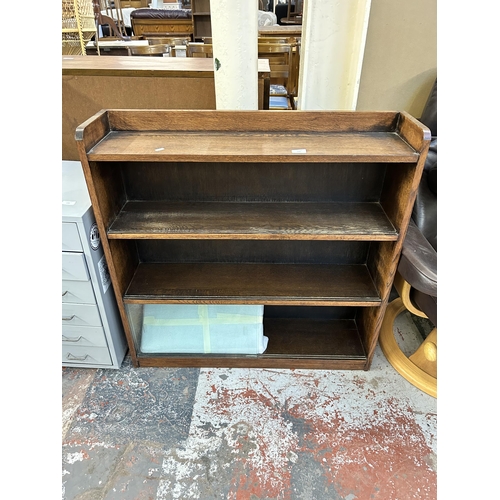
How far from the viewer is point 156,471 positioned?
1251 millimetres

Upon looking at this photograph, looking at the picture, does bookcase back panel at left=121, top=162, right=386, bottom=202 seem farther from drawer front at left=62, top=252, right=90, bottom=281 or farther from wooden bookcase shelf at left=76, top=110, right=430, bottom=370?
drawer front at left=62, top=252, right=90, bottom=281

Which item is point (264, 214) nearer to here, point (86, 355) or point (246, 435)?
point (246, 435)

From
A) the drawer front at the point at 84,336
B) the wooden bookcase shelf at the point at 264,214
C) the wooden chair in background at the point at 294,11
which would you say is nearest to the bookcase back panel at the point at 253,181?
the wooden bookcase shelf at the point at 264,214

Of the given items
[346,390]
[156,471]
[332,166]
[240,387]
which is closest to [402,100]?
[332,166]

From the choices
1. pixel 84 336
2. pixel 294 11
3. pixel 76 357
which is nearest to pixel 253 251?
pixel 84 336

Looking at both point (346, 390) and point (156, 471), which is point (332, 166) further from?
point (156, 471)

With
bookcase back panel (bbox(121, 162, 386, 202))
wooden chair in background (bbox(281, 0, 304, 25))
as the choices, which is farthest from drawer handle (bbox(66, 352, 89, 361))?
wooden chair in background (bbox(281, 0, 304, 25))

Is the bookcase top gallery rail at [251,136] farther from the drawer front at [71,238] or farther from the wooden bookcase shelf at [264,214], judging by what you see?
the drawer front at [71,238]

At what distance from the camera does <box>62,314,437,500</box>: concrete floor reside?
3.98 ft

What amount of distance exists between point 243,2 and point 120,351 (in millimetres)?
1479

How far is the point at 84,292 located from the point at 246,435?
2.71ft

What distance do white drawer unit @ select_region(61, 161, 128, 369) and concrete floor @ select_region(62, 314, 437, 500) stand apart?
106 mm

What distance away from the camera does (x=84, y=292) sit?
4.49ft

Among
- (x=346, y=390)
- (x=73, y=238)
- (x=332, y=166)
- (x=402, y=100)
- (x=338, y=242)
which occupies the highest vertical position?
(x=402, y=100)
